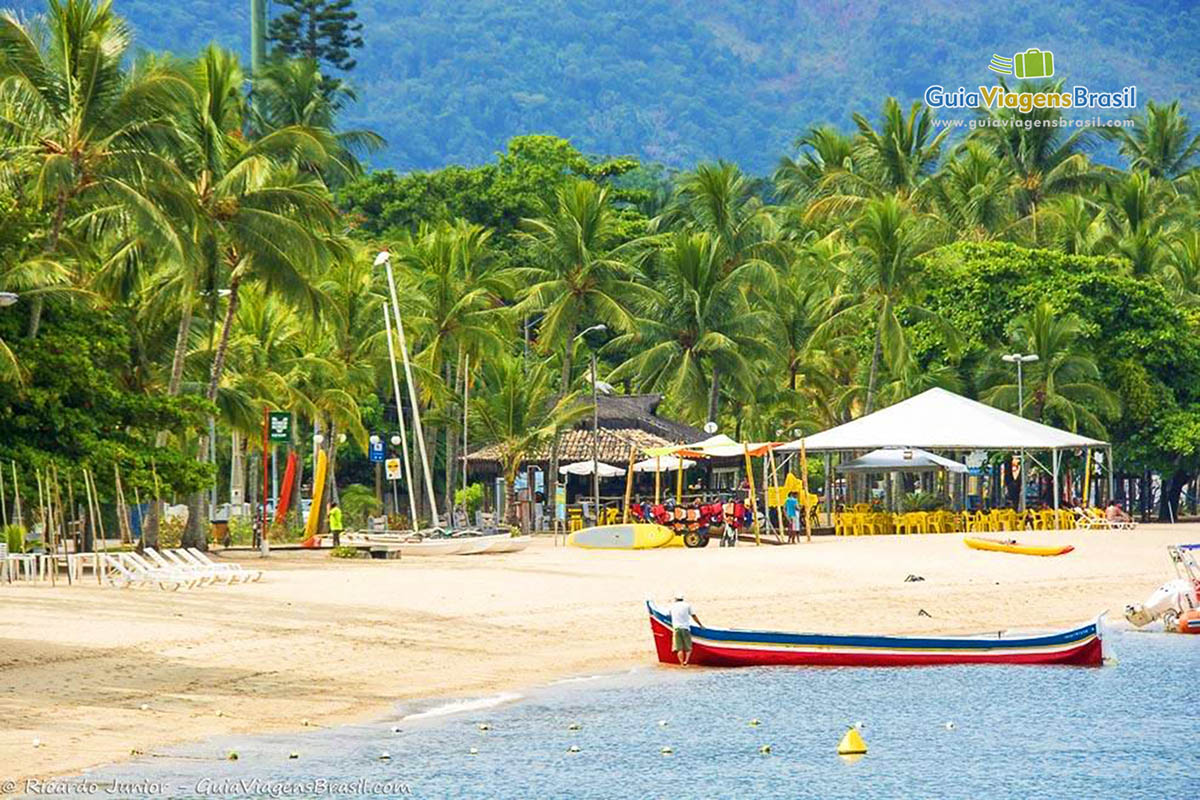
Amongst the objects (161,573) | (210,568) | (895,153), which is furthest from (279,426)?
(895,153)

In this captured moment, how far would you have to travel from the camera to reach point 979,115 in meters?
80.1

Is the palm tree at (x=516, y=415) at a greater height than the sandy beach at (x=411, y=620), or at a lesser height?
greater

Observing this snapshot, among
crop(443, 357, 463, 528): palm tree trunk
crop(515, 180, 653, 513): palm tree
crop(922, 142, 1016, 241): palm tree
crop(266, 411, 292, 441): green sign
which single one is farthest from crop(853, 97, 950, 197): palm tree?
crop(266, 411, 292, 441): green sign

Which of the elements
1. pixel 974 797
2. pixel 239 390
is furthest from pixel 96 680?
pixel 239 390

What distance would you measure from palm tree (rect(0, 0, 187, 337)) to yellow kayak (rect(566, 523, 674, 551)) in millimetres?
14872

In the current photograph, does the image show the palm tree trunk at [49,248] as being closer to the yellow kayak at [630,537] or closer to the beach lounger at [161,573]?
the beach lounger at [161,573]

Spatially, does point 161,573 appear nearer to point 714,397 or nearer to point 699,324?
point 699,324

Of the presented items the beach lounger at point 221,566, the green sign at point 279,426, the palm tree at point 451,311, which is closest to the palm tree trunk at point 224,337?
the green sign at point 279,426

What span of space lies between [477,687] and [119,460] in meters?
14.4

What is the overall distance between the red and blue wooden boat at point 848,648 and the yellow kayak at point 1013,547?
16.3 m

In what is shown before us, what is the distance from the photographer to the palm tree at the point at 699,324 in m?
60.8

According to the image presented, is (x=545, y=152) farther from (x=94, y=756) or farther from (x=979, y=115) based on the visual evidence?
(x=94, y=756)

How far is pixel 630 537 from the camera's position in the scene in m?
45.2

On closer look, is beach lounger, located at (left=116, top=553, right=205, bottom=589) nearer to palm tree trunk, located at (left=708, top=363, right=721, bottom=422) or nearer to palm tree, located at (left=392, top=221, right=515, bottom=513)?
palm tree, located at (left=392, top=221, right=515, bottom=513)
